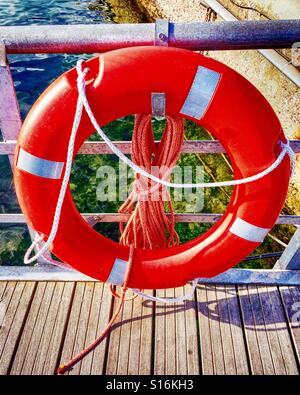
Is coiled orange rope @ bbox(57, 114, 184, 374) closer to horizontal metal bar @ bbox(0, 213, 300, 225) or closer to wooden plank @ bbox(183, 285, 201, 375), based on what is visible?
horizontal metal bar @ bbox(0, 213, 300, 225)

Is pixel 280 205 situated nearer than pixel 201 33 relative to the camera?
No

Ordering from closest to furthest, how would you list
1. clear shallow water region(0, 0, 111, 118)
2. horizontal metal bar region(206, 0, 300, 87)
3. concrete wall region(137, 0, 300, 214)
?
horizontal metal bar region(206, 0, 300, 87)
concrete wall region(137, 0, 300, 214)
clear shallow water region(0, 0, 111, 118)

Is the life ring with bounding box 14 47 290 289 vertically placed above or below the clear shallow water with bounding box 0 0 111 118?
above

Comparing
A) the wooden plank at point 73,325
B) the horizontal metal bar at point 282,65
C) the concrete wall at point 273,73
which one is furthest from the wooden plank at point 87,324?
the horizontal metal bar at point 282,65

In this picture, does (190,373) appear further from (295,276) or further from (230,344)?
(295,276)

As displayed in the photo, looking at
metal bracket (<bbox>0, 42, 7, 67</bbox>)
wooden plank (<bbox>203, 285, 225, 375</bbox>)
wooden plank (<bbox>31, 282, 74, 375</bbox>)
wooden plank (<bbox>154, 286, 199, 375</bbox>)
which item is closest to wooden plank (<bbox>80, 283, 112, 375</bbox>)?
wooden plank (<bbox>31, 282, 74, 375</bbox>)

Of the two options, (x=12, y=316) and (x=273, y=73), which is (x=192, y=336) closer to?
(x=12, y=316)

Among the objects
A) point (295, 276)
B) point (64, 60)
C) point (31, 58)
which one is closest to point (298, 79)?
point (295, 276)
